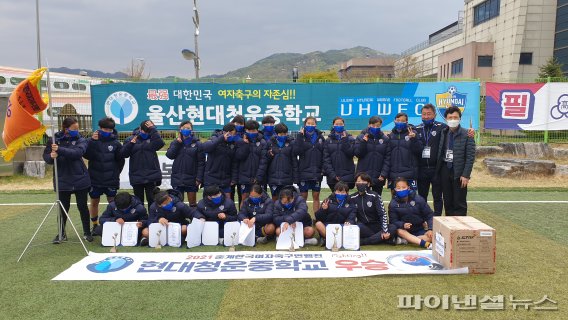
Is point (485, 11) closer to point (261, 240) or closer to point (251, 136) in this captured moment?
point (251, 136)

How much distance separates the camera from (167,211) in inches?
232

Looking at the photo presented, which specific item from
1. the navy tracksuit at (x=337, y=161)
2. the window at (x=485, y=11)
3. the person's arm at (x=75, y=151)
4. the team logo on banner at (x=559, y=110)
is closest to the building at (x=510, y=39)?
the window at (x=485, y=11)

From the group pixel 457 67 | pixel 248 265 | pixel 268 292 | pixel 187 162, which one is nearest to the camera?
pixel 268 292

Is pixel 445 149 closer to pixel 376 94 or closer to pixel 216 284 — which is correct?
pixel 216 284

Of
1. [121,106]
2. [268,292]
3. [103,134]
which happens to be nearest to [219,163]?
[103,134]

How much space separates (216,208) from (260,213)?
2.19 feet

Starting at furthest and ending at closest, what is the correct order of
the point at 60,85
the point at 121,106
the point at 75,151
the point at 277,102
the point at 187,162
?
the point at 60,85, the point at 277,102, the point at 121,106, the point at 187,162, the point at 75,151

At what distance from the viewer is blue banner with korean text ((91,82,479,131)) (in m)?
11.7

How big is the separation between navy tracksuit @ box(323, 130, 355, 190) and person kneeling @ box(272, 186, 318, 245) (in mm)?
860

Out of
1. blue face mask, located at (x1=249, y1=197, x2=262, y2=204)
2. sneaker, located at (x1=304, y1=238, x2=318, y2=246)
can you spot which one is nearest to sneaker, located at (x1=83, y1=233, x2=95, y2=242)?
blue face mask, located at (x1=249, y1=197, x2=262, y2=204)

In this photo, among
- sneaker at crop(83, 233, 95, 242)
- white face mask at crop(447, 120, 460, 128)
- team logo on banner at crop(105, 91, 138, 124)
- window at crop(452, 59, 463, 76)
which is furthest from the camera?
window at crop(452, 59, 463, 76)

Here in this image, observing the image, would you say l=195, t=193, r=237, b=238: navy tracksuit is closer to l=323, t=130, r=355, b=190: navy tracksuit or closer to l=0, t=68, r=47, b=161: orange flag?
l=323, t=130, r=355, b=190: navy tracksuit

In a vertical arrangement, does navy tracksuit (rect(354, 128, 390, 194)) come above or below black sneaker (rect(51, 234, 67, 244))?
above

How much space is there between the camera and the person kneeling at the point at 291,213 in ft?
18.7
